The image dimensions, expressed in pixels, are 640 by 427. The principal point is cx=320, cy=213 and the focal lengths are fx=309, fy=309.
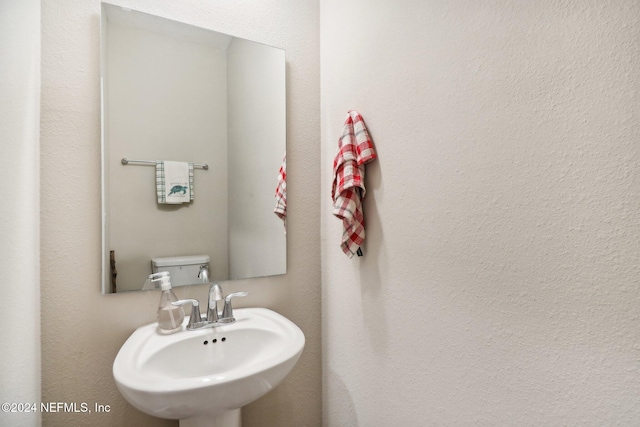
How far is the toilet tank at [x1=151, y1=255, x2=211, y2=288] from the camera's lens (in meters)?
1.14

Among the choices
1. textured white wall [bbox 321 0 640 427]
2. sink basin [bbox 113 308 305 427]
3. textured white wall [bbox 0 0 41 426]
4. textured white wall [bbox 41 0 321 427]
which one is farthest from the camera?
textured white wall [bbox 41 0 321 427]

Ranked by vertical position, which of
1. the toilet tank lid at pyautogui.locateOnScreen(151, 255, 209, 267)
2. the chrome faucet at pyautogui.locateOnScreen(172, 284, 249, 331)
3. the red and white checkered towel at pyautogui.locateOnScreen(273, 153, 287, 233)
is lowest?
the chrome faucet at pyautogui.locateOnScreen(172, 284, 249, 331)

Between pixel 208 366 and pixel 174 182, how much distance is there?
0.67 m

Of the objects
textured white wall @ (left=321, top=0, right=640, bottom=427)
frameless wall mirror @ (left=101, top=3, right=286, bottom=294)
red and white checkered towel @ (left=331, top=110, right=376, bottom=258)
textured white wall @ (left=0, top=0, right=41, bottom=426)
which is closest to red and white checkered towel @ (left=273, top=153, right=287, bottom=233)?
frameless wall mirror @ (left=101, top=3, right=286, bottom=294)

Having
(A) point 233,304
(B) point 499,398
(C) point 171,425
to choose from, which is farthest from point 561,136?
(C) point 171,425

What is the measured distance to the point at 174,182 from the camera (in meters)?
1.17

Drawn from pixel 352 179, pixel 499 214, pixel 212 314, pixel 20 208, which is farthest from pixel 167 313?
pixel 499 214

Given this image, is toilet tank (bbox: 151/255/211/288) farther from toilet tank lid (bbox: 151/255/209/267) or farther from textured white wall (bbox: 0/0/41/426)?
textured white wall (bbox: 0/0/41/426)

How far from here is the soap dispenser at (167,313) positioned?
1.05 m

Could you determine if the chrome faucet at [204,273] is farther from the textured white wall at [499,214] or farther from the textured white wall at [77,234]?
the textured white wall at [499,214]

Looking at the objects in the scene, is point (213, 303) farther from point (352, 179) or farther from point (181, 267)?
point (352, 179)

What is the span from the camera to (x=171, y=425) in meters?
1.13

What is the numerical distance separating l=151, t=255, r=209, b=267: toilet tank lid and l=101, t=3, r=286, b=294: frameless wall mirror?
15 mm

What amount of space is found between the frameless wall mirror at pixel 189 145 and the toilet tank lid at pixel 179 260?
0.05 feet
